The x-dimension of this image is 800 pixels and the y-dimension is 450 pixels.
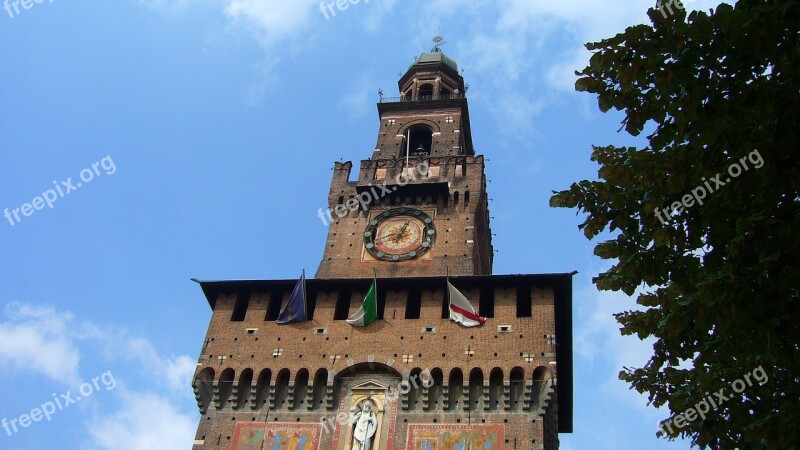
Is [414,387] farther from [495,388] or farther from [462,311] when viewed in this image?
[462,311]

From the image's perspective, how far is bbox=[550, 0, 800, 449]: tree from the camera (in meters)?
8.74

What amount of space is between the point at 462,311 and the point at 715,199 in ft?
50.4

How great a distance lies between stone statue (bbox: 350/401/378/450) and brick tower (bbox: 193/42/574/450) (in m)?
0.03

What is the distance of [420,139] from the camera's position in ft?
117

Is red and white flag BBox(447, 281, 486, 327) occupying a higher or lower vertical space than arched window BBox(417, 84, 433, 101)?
lower

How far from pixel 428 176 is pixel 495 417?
1203 centimetres

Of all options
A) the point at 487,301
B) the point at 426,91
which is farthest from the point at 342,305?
the point at 426,91

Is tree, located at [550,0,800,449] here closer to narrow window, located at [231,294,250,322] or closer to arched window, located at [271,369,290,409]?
arched window, located at [271,369,290,409]

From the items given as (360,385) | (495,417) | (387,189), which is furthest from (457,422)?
(387,189)

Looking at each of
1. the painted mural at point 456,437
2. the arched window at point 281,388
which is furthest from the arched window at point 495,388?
the arched window at point 281,388

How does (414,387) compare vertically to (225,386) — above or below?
above

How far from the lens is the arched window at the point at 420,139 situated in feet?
116

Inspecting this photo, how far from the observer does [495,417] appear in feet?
72.5

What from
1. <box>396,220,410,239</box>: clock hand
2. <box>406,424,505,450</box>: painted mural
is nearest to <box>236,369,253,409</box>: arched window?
<box>406,424,505,450</box>: painted mural
